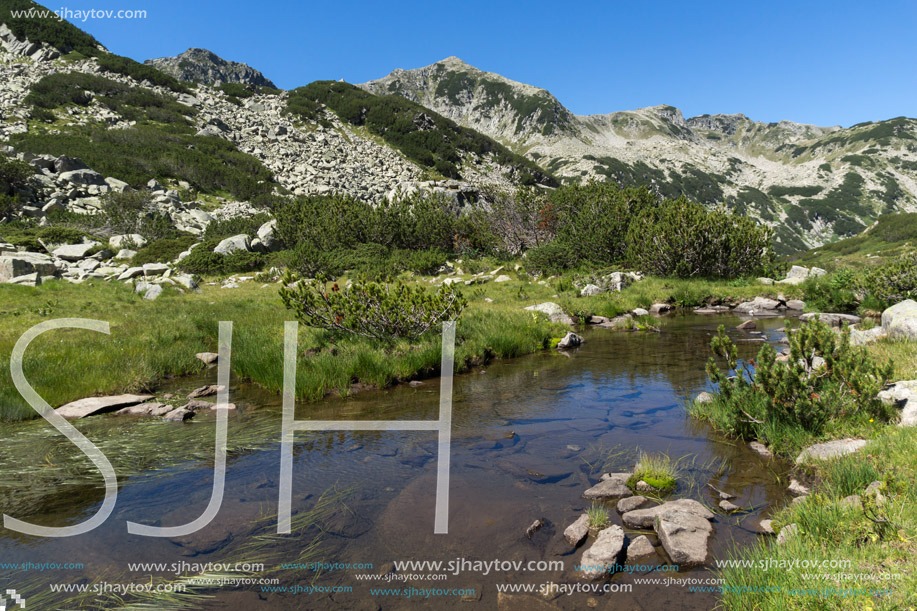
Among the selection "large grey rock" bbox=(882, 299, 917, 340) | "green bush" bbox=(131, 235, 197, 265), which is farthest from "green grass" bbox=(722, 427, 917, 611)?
"green bush" bbox=(131, 235, 197, 265)

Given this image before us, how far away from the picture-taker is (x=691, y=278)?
1061 inches

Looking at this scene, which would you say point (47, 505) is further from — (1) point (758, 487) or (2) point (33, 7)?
(2) point (33, 7)

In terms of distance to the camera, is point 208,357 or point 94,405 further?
point 208,357

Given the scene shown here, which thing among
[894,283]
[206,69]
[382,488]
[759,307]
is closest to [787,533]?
A: [382,488]

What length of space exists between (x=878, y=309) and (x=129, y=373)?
22054 mm

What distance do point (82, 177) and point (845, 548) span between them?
170 ft

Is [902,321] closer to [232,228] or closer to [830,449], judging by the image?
[830,449]

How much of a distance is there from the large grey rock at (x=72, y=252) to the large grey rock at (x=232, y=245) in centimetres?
691

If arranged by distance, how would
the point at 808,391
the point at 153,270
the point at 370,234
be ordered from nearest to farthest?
1. the point at 808,391
2. the point at 153,270
3. the point at 370,234

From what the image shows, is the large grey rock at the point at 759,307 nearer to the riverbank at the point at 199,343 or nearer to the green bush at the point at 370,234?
the riverbank at the point at 199,343

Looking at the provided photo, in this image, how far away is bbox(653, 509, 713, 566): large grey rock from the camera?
13.5ft

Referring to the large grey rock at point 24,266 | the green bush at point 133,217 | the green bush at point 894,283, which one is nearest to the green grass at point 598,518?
the green bush at point 894,283

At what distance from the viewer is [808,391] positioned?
6230 millimetres

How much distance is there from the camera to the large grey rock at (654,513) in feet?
15.4
